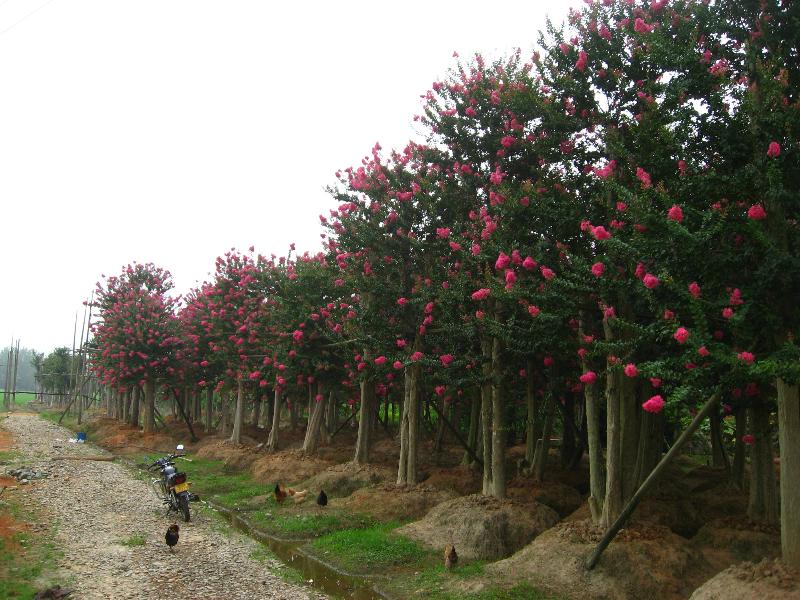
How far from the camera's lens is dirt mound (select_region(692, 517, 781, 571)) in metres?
9.98

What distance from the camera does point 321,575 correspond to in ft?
35.9

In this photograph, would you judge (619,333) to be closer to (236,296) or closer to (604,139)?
(604,139)

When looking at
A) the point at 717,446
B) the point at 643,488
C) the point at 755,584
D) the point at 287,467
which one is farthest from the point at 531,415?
the point at 287,467

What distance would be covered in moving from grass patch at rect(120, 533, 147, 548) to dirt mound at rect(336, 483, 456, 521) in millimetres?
4793

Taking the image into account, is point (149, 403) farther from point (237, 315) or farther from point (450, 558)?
point (450, 558)

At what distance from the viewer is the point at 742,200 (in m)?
8.04

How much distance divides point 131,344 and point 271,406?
8.34 meters

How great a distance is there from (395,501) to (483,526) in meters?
3.86

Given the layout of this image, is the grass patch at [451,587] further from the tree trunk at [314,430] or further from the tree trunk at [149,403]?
the tree trunk at [149,403]

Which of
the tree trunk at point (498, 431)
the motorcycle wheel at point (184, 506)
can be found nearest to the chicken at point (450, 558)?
the tree trunk at point (498, 431)

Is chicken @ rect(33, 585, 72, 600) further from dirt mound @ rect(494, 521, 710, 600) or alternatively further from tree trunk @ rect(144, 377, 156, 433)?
tree trunk @ rect(144, 377, 156, 433)

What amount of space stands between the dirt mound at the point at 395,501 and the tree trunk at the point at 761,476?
6.72 m

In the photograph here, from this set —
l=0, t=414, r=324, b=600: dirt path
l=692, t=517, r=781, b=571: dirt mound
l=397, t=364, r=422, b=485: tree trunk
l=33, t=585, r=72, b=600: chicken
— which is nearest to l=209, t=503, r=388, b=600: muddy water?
l=0, t=414, r=324, b=600: dirt path

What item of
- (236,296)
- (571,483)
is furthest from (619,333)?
(236,296)
